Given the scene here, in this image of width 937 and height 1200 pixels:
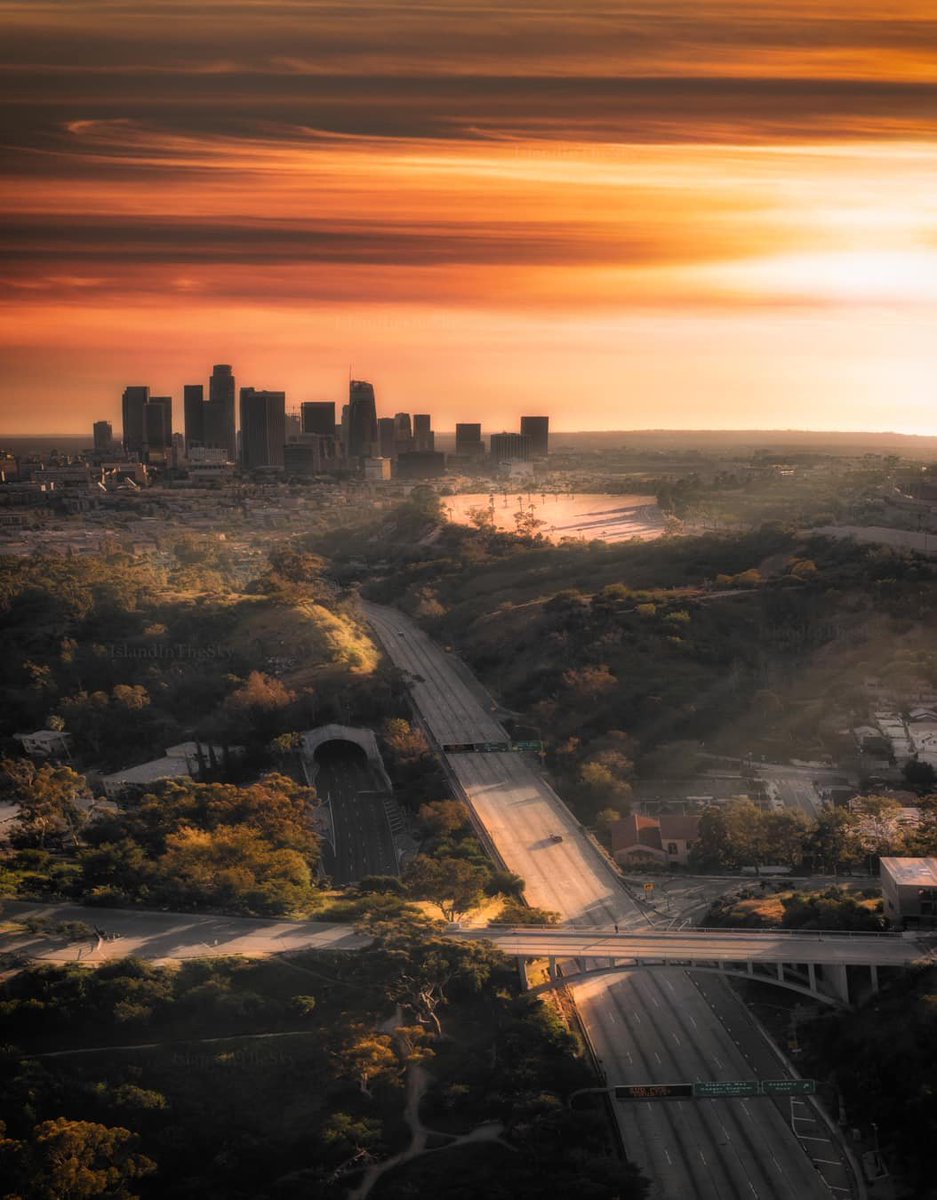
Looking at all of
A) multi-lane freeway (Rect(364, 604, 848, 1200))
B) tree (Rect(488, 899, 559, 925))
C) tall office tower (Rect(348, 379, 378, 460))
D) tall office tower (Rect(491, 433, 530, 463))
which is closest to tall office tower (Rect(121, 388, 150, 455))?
tall office tower (Rect(348, 379, 378, 460))

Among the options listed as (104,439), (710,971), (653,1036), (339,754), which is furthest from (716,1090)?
(104,439)

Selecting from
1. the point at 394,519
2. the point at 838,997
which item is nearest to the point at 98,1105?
the point at 838,997

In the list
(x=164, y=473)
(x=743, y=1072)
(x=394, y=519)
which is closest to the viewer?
(x=743, y=1072)

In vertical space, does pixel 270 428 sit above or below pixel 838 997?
above

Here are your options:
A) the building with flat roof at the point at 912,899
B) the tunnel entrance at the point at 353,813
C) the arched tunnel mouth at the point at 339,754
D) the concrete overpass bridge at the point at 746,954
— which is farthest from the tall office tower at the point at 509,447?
the concrete overpass bridge at the point at 746,954

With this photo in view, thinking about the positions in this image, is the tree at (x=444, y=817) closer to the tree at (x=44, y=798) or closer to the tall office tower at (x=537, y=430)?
the tree at (x=44, y=798)

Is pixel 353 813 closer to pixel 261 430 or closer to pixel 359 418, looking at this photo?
pixel 261 430

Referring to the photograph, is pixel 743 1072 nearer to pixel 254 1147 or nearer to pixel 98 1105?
pixel 254 1147
